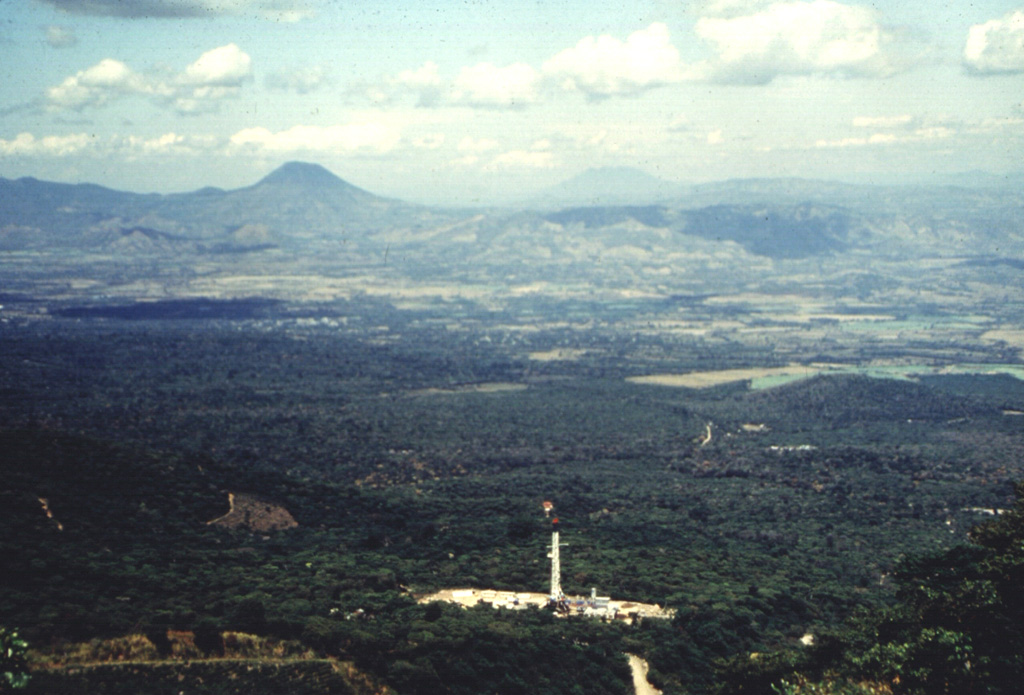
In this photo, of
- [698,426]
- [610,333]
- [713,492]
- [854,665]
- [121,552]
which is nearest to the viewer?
[854,665]

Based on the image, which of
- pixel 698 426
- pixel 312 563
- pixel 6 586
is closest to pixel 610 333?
pixel 698 426

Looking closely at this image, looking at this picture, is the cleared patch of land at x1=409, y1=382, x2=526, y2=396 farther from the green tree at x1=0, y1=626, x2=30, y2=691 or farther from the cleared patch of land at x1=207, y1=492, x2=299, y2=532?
the green tree at x1=0, y1=626, x2=30, y2=691

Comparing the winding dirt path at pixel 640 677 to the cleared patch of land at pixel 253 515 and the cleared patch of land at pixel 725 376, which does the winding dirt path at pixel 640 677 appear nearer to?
the cleared patch of land at pixel 253 515

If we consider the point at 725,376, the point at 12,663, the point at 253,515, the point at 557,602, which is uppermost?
the point at 12,663

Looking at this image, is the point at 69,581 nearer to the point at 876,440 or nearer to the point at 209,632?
the point at 209,632

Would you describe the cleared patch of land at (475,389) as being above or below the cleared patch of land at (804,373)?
→ above

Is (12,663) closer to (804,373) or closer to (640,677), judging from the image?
(640,677)

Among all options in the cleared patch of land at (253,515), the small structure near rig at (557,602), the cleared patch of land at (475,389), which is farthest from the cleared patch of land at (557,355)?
the small structure near rig at (557,602)

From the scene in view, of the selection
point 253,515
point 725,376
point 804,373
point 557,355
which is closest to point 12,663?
A: point 253,515
